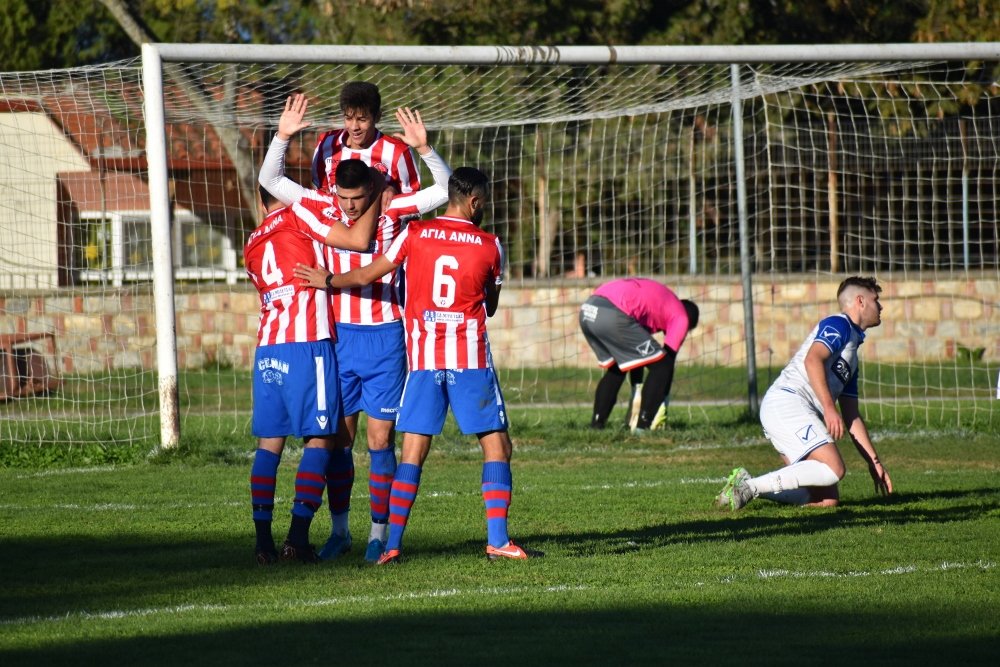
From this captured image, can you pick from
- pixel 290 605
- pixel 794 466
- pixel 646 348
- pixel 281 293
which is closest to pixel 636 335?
pixel 646 348

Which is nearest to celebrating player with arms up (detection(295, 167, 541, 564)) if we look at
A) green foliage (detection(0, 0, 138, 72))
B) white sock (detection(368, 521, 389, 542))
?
white sock (detection(368, 521, 389, 542))

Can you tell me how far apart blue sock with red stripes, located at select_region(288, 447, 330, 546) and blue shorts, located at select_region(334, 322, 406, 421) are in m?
0.36

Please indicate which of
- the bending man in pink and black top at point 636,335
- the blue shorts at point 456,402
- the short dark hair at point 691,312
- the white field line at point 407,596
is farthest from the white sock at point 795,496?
the short dark hair at point 691,312

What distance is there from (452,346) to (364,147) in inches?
51.9

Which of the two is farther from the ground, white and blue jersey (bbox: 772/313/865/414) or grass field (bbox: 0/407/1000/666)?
white and blue jersey (bbox: 772/313/865/414)

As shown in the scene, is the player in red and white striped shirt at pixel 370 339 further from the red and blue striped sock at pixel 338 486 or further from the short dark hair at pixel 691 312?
the short dark hair at pixel 691 312

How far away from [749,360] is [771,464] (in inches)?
120

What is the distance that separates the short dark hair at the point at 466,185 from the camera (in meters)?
6.29

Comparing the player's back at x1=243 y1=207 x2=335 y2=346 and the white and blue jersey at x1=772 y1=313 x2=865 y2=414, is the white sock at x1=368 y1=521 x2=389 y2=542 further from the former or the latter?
the white and blue jersey at x1=772 y1=313 x2=865 y2=414

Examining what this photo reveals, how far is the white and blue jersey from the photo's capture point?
7953 millimetres

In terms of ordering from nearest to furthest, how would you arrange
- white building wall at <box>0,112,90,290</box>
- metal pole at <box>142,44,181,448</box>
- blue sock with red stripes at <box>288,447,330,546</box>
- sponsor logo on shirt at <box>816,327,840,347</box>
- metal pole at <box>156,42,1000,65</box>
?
blue sock with red stripes at <box>288,447,330,546</box> → sponsor logo on shirt at <box>816,327,840,347</box> → metal pole at <box>142,44,181,448</box> → metal pole at <box>156,42,1000,65</box> → white building wall at <box>0,112,90,290</box>

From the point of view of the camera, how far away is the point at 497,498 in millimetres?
6281

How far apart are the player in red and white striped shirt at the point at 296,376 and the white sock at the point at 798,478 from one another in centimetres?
296

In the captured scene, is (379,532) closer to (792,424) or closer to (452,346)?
(452,346)
